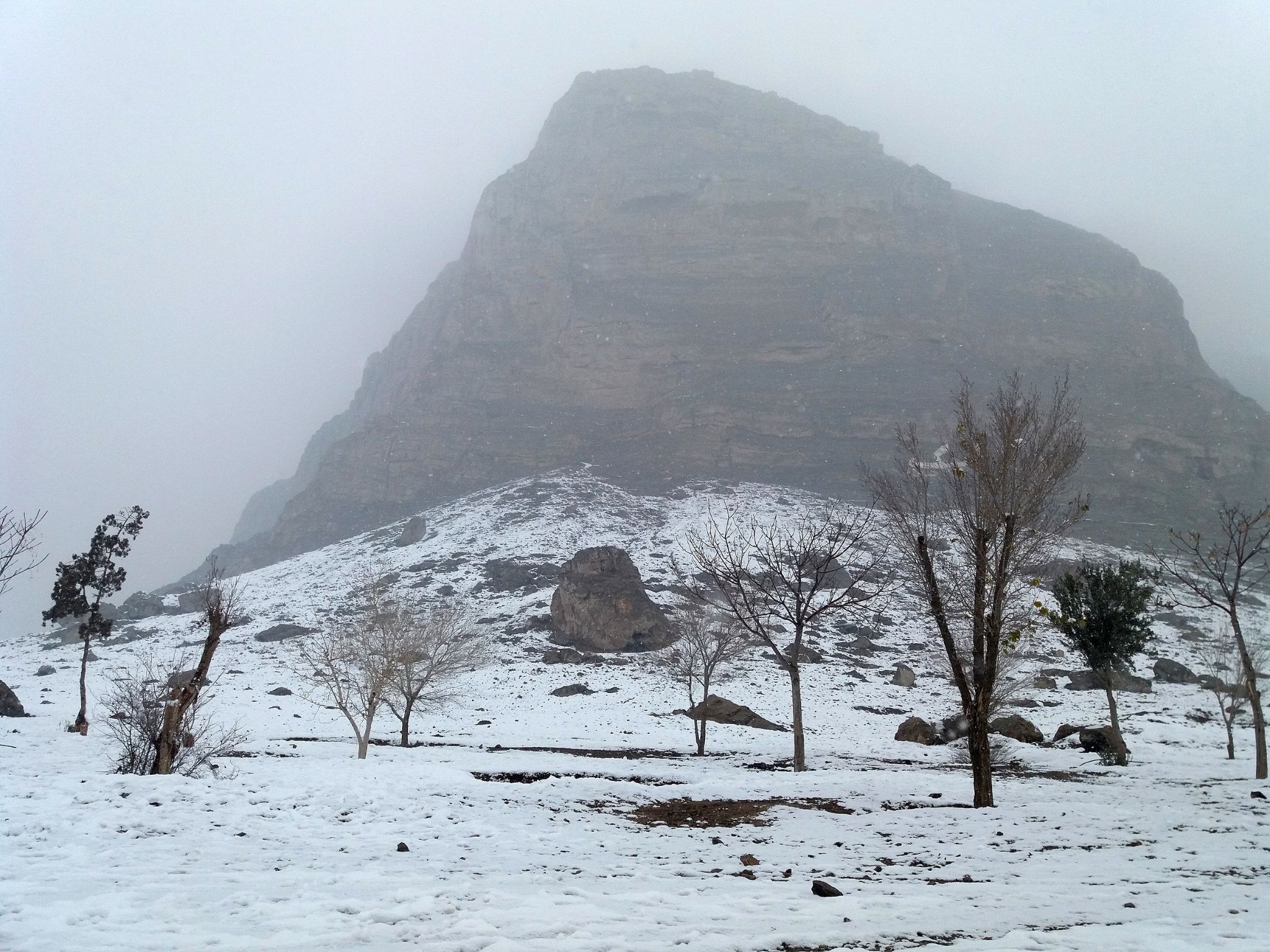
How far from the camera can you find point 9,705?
27594 millimetres

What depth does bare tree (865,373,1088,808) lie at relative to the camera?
11977 millimetres

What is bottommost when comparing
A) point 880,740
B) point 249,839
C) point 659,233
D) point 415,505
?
point 880,740

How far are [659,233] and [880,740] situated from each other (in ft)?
428

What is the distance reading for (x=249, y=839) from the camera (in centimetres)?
901

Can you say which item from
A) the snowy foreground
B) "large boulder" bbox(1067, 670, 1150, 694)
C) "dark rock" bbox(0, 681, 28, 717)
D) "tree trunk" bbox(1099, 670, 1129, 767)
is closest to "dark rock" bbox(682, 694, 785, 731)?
the snowy foreground

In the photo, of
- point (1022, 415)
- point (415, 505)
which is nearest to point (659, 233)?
point (415, 505)

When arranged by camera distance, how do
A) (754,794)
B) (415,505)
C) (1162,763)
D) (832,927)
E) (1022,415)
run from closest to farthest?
(832,927)
(1022,415)
(754,794)
(1162,763)
(415,505)

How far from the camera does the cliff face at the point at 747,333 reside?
110 meters

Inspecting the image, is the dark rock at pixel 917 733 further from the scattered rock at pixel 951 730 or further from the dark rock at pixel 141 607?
the dark rock at pixel 141 607

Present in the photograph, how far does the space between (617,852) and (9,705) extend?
3066 cm

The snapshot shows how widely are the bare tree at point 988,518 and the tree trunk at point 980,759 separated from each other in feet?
0.06

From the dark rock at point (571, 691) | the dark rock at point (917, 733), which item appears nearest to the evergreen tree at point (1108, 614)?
the dark rock at point (917, 733)

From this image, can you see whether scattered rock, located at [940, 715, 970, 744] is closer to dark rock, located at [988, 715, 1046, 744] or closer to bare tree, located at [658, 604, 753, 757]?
dark rock, located at [988, 715, 1046, 744]

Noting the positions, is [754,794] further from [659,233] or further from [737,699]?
[659,233]
